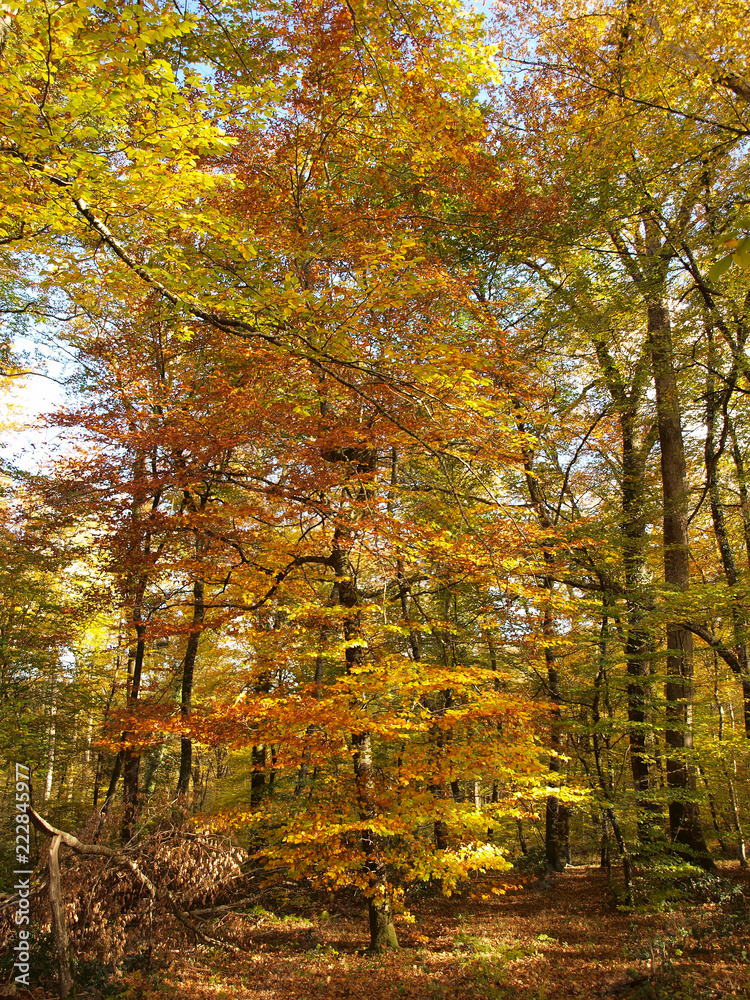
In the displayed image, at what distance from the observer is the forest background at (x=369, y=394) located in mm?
4594

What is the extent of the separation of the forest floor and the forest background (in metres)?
0.62

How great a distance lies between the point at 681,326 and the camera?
909 cm

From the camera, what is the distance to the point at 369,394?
6688mm

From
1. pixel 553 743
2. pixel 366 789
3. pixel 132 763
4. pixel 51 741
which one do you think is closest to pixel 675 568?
pixel 553 743

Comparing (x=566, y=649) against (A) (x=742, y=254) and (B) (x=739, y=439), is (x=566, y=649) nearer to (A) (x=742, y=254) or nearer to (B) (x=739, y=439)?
(B) (x=739, y=439)

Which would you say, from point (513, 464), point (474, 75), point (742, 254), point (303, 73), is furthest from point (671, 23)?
point (742, 254)

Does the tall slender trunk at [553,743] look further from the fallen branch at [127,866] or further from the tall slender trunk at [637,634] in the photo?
the fallen branch at [127,866]

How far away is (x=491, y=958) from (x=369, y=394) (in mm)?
7571

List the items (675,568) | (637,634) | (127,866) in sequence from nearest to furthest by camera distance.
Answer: (127,866), (637,634), (675,568)

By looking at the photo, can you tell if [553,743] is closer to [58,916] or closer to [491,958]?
[491,958]

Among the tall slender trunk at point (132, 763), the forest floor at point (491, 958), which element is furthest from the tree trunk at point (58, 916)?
the tall slender trunk at point (132, 763)

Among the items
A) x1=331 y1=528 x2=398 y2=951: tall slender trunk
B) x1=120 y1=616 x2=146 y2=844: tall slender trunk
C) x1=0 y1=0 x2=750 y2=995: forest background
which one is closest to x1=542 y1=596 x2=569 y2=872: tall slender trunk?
x1=0 y1=0 x2=750 y2=995: forest background

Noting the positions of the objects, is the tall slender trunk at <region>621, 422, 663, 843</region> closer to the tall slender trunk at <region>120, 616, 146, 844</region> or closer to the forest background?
the forest background

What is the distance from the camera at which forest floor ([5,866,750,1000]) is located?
18.3 ft
